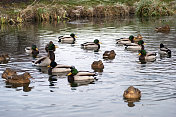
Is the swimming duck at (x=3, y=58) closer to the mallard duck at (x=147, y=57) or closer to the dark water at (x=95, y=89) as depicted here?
the dark water at (x=95, y=89)

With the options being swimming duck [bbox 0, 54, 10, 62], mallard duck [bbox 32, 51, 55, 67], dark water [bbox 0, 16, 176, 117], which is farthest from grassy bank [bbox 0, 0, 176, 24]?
mallard duck [bbox 32, 51, 55, 67]

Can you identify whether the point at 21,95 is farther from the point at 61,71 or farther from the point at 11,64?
the point at 11,64

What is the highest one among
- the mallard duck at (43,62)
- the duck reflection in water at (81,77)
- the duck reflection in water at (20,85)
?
the mallard duck at (43,62)

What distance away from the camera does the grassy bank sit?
4909 cm

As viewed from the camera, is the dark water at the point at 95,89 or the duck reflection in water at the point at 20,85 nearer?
the dark water at the point at 95,89

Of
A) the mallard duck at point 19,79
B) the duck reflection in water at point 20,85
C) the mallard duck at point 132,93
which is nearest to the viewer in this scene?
the mallard duck at point 132,93

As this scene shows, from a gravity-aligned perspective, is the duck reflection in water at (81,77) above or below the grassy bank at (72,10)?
below

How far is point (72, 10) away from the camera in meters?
54.7

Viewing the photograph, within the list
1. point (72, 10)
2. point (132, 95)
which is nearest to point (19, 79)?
point (132, 95)

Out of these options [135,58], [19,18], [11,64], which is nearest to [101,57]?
[135,58]

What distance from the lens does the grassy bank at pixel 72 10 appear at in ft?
161

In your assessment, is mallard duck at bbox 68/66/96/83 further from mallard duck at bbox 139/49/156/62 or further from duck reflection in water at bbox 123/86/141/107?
mallard duck at bbox 139/49/156/62

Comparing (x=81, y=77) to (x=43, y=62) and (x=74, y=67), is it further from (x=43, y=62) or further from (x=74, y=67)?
(x=43, y=62)

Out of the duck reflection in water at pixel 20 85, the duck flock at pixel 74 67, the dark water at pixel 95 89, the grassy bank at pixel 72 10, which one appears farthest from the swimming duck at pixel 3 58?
the grassy bank at pixel 72 10
